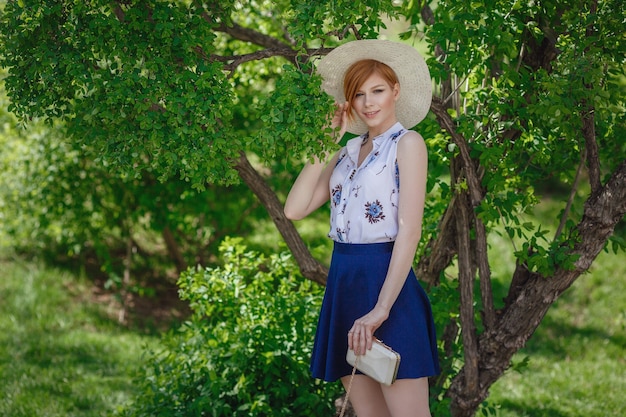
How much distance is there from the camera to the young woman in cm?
267

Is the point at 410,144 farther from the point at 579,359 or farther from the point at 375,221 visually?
the point at 579,359

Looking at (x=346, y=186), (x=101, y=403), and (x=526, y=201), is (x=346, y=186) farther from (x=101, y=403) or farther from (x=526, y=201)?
(x=101, y=403)

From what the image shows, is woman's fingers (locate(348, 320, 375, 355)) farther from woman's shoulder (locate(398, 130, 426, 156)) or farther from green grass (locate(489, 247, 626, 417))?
green grass (locate(489, 247, 626, 417))

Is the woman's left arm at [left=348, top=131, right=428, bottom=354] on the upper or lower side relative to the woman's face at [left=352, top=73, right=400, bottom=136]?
lower

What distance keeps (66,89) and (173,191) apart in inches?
123

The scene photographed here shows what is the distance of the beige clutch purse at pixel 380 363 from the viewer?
101 inches

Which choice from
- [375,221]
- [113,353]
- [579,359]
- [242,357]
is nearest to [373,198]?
[375,221]

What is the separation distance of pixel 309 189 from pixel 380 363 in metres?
0.68

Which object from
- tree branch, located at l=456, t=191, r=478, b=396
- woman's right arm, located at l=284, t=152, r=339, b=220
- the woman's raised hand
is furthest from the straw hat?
tree branch, located at l=456, t=191, r=478, b=396

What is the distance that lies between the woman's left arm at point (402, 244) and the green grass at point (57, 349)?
2.35 meters

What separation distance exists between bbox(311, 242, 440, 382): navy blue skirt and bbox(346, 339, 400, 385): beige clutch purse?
120mm

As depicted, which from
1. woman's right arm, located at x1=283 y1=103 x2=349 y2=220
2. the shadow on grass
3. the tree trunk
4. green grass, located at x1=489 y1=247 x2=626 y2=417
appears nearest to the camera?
woman's right arm, located at x1=283 y1=103 x2=349 y2=220

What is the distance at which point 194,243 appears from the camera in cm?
706

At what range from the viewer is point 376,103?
2844mm
